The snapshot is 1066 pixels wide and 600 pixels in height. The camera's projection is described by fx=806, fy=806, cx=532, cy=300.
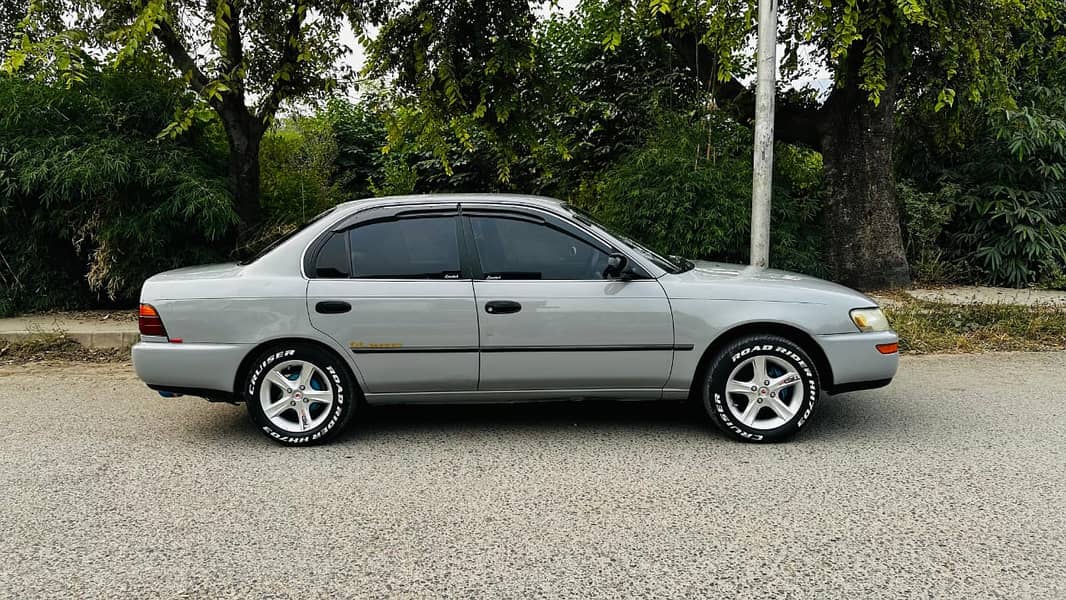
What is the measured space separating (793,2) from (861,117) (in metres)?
1.89

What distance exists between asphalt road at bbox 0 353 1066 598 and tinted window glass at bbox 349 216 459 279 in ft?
3.49

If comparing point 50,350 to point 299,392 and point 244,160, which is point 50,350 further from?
point 299,392

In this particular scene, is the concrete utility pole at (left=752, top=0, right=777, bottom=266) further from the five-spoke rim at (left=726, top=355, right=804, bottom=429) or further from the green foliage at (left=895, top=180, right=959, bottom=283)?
the green foliage at (left=895, top=180, right=959, bottom=283)

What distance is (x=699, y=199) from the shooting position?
935 centimetres

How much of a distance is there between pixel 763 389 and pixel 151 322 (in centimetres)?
370

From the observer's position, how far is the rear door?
4.80 metres

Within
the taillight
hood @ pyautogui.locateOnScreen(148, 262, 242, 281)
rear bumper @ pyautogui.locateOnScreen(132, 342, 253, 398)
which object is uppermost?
hood @ pyautogui.locateOnScreen(148, 262, 242, 281)

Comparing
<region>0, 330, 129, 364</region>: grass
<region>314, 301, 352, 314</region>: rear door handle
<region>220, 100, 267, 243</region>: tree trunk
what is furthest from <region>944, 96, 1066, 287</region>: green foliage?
<region>0, 330, 129, 364</region>: grass

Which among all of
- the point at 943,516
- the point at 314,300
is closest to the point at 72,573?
the point at 314,300

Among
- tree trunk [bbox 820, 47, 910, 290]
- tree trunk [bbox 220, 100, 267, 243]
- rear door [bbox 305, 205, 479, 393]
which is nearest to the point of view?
rear door [bbox 305, 205, 479, 393]

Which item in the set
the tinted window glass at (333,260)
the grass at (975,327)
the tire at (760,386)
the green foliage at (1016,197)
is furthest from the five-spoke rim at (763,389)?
the green foliage at (1016,197)

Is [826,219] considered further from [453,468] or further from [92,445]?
[92,445]

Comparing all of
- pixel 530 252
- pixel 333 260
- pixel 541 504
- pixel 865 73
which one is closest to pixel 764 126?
pixel 865 73

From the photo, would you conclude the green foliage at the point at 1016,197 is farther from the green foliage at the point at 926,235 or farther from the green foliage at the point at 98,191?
the green foliage at the point at 98,191
